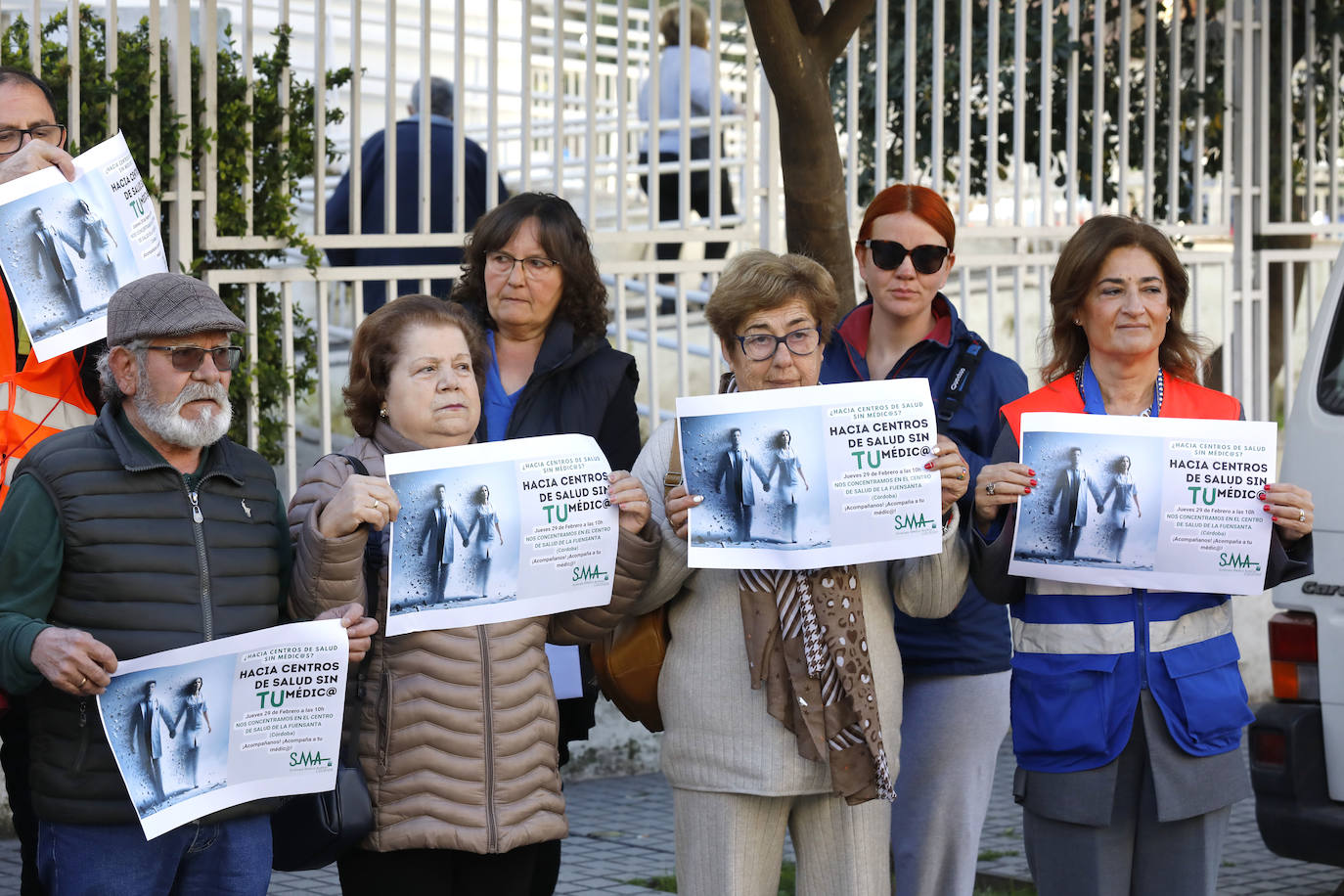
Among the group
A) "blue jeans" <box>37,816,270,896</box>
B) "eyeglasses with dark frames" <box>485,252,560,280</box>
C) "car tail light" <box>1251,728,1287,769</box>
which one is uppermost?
"eyeglasses with dark frames" <box>485,252,560,280</box>

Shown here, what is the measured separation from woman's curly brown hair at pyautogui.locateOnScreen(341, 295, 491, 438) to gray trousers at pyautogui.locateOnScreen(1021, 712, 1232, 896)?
1625 mm

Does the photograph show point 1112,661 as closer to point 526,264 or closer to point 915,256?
point 915,256

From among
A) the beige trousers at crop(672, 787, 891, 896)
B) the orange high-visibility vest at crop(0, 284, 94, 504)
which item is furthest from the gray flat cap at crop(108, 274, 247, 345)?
the beige trousers at crop(672, 787, 891, 896)

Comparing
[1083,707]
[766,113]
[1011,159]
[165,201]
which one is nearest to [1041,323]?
[1011,159]

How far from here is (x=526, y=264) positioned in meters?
4.29

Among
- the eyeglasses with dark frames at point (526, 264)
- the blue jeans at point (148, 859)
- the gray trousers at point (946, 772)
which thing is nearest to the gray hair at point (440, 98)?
the eyeglasses with dark frames at point (526, 264)

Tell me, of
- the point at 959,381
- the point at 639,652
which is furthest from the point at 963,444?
the point at 639,652

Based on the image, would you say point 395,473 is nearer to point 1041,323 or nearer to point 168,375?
point 168,375

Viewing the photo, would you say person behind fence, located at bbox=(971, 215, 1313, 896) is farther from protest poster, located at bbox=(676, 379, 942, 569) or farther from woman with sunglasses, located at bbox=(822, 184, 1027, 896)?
woman with sunglasses, located at bbox=(822, 184, 1027, 896)

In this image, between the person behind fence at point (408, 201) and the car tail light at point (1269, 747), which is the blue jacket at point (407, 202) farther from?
the car tail light at point (1269, 747)

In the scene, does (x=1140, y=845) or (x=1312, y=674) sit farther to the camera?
(x=1312, y=674)

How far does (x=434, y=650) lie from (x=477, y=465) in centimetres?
39

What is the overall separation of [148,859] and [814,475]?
5.06 feet

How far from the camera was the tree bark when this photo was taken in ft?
18.9
